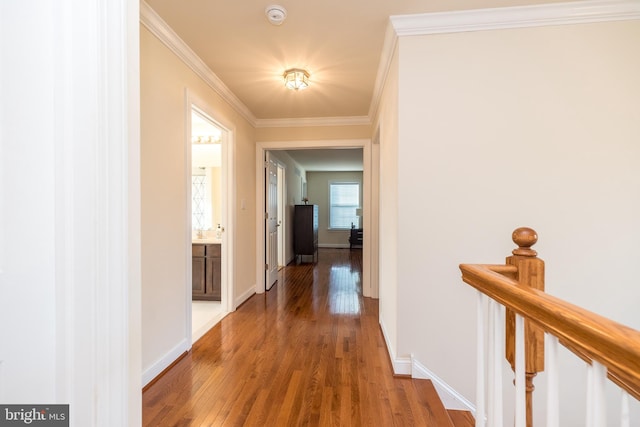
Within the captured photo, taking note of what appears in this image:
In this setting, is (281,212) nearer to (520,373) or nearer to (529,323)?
(529,323)

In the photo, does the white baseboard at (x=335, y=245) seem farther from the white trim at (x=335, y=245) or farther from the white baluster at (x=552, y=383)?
the white baluster at (x=552, y=383)

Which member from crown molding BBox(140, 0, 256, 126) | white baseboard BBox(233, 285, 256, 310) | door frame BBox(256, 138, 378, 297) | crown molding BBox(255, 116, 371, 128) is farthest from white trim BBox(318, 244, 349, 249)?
crown molding BBox(140, 0, 256, 126)

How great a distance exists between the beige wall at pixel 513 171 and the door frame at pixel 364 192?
1849mm

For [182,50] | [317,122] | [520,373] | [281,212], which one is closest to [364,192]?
[317,122]

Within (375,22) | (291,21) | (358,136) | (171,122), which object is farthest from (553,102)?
(171,122)

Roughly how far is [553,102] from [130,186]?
2.37 meters

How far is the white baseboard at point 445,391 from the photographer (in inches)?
68.5

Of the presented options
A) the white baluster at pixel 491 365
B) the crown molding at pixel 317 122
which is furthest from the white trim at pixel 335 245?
the white baluster at pixel 491 365

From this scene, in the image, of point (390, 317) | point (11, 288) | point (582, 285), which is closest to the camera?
point (11, 288)

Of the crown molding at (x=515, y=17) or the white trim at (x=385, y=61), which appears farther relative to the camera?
the white trim at (x=385, y=61)

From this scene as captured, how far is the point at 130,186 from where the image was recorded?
0.72 m

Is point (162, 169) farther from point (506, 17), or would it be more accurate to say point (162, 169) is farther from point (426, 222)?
point (506, 17)

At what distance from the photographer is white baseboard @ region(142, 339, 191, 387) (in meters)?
1.80

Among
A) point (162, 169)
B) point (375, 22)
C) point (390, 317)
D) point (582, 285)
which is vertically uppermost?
point (375, 22)
